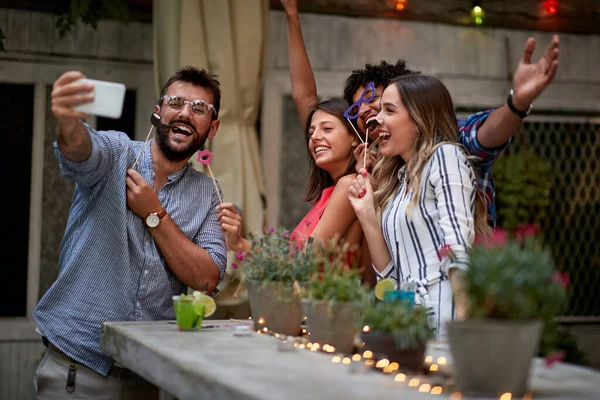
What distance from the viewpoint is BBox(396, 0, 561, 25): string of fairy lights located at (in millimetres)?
5125

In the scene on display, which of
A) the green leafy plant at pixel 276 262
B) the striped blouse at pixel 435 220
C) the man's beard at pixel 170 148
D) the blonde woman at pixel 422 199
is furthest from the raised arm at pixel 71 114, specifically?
the striped blouse at pixel 435 220

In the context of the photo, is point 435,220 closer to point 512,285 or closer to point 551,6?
point 512,285

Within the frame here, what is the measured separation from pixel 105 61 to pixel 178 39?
89 centimetres

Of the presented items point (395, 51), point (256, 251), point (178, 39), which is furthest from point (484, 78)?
point (256, 251)

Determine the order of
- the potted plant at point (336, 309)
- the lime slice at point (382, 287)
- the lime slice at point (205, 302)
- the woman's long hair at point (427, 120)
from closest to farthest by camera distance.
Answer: the potted plant at point (336, 309)
the lime slice at point (382, 287)
the lime slice at point (205, 302)
the woman's long hair at point (427, 120)

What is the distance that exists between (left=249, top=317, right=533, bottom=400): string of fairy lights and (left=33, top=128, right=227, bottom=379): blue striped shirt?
27.4 inches

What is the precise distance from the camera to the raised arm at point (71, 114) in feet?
7.29

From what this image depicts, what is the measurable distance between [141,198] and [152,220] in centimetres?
8

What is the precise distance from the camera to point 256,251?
2314 mm

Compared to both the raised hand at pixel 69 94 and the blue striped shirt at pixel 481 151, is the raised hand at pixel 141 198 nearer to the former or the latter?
the raised hand at pixel 69 94

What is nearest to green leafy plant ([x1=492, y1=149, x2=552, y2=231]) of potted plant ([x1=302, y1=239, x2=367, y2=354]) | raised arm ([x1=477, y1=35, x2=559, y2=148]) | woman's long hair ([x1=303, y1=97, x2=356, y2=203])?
woman's long hair ([x1=303, y1=97, x2=356, y2=203])

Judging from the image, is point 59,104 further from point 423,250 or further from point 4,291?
point 4,291

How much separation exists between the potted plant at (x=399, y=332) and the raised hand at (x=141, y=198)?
3.52 feet

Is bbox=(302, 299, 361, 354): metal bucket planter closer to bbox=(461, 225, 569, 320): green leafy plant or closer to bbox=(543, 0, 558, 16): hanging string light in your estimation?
bbox=(461, 225, 569, 320): green leafy plant
